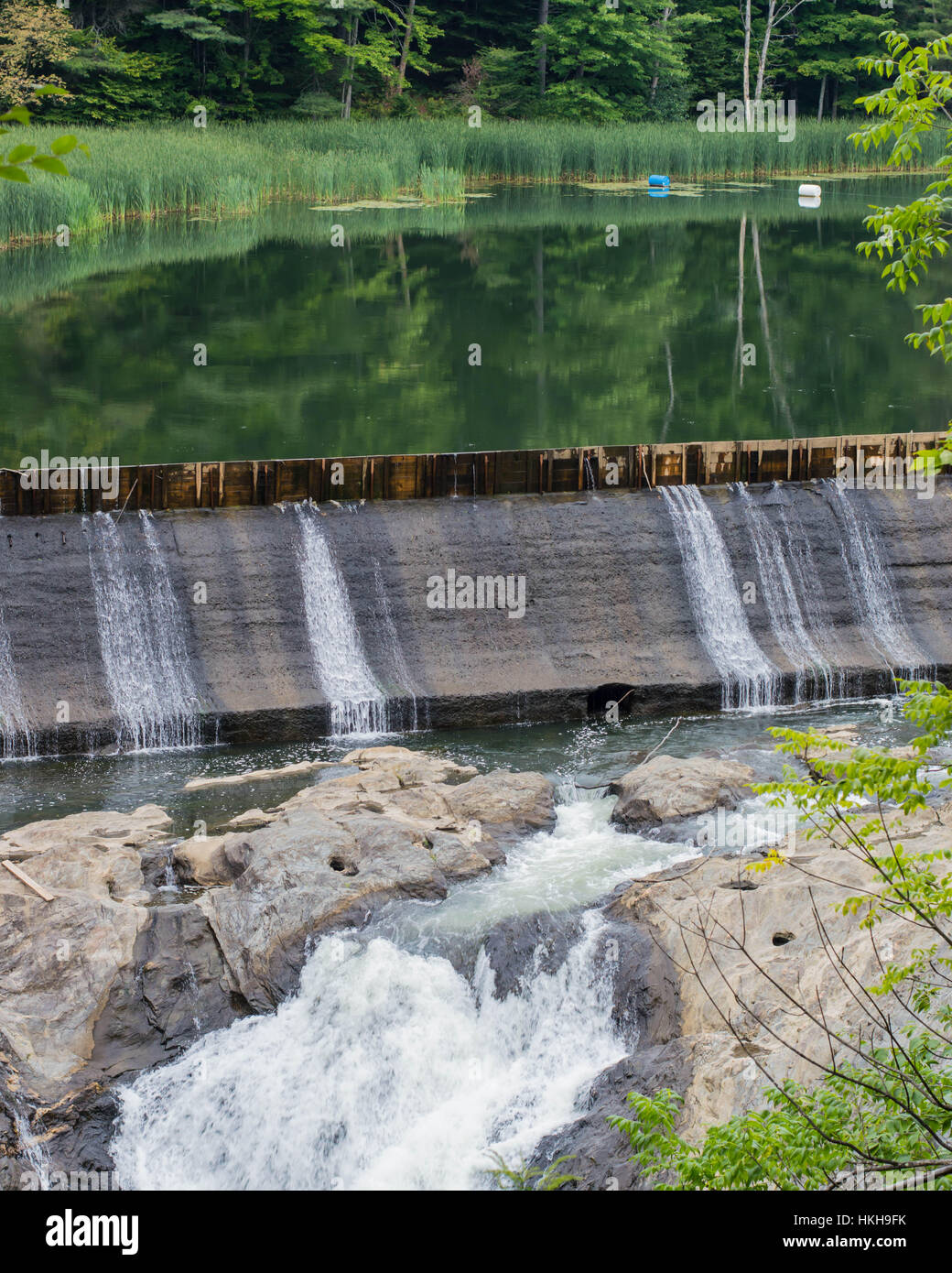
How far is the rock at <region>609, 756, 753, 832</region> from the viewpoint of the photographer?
39.1ft

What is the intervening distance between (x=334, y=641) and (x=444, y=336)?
43.1 feet

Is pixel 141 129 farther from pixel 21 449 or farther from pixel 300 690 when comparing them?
pixel 300 690

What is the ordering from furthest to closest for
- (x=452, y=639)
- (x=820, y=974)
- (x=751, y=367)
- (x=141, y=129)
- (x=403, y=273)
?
(x=141, y=129) → (x=403, y=273) → (x=751, y=367) → (x=452, y=639) → (x=820, y=974)

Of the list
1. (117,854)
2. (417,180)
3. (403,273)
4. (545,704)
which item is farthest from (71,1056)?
(417,180)

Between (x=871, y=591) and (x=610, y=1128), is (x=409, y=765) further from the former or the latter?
(x=871, y=591)

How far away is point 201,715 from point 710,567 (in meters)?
5.79

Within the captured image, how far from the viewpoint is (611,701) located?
49.3 ft

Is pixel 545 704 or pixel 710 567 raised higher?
pixel 710 567

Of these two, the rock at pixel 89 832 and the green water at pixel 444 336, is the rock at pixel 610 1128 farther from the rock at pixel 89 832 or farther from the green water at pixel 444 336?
the green water at pixel 444 336

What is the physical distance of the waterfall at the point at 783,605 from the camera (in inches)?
608

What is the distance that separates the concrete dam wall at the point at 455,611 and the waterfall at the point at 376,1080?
5156 mm

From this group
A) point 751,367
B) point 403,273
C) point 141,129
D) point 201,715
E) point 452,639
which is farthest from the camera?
point 141,129

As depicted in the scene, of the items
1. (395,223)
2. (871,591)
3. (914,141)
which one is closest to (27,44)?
(395,223)

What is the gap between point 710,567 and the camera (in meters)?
16.2
